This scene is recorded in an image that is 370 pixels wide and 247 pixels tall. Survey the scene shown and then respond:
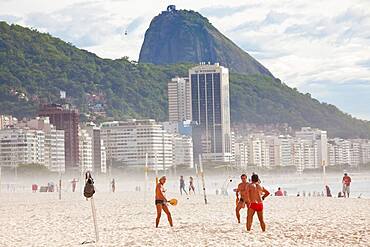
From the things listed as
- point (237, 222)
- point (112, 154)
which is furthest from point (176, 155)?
point (237, 222)

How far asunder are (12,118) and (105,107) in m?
27.8

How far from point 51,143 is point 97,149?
1564 cm

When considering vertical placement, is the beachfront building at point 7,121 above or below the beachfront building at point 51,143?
above

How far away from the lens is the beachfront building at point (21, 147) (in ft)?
447

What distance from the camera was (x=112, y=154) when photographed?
16325 cm

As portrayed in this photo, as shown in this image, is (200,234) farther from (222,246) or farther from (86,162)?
(86,162)

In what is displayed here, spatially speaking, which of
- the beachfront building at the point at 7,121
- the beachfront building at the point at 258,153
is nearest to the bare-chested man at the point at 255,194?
the beachfront building at the point at 7,121

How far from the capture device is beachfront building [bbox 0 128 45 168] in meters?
136

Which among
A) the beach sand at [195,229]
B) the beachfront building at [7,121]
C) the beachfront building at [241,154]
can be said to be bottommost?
the beach sand at [195,229]

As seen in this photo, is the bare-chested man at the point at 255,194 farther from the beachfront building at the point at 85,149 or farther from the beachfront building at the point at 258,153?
the beachfront building at the point at 258,153

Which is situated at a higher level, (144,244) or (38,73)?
(38,73)

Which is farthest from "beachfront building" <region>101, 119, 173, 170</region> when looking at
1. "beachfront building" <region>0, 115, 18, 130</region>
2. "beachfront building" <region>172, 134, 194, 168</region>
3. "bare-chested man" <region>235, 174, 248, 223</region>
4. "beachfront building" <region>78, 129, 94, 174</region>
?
"bare-chested man" <region>235, 174, 248, 223</region>

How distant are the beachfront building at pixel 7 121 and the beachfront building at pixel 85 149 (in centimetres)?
1330

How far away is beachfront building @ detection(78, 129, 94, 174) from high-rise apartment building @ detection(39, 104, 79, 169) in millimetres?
1207
